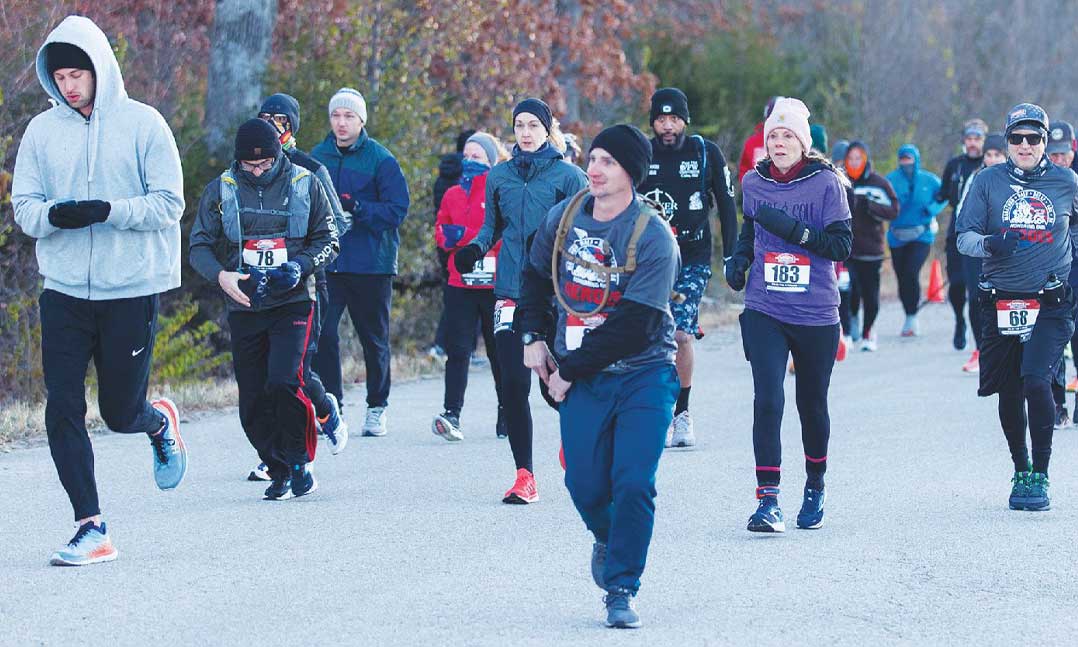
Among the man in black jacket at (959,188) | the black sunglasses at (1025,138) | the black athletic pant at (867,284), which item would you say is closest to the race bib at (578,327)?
the black sunglasses at (1025,138)

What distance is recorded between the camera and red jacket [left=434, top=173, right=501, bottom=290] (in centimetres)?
1084

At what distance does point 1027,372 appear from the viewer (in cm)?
883

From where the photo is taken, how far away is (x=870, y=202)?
1722 cm

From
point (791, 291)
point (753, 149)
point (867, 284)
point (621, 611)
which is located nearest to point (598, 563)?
point (621, 611)

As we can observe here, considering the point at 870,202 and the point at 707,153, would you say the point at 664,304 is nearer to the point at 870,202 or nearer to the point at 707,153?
the point at 707,153

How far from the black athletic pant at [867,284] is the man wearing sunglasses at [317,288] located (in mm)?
8316

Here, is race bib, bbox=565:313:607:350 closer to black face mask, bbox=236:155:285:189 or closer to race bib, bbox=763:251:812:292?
race bib, bbox=763:251:812:292

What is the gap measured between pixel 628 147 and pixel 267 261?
8.73ft

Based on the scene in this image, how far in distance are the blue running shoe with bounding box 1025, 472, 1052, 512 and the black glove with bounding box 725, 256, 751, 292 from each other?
6.01ft

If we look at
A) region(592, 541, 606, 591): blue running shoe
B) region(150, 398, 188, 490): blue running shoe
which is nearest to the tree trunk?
region(150, 398, 188, 490): blue running shoe

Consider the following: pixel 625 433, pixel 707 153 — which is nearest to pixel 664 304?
pixel 625 433

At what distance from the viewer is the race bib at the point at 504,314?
349 inches

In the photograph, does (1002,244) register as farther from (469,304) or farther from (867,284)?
(867,284)

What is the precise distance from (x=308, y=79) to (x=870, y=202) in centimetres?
525
